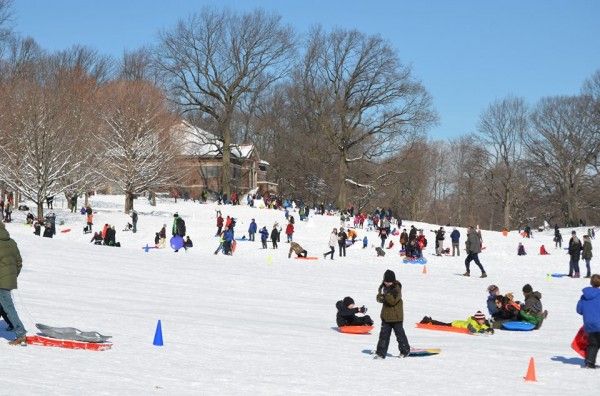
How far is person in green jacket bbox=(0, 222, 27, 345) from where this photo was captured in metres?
10.2

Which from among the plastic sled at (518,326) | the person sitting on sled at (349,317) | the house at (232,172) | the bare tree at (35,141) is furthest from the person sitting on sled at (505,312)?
the house at (232,172)

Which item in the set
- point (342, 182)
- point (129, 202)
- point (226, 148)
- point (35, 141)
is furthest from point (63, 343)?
point (342, 182)

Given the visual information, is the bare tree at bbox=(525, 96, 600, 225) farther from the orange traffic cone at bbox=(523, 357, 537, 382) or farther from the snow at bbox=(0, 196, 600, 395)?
the orange traffic cone at bbox=(523, 357, 537, 382)

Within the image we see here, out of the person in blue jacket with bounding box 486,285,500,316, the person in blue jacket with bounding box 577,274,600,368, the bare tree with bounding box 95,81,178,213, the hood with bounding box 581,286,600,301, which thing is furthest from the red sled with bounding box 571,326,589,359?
the bare tree with bounding box 95,81,178,213

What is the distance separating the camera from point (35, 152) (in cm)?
4438

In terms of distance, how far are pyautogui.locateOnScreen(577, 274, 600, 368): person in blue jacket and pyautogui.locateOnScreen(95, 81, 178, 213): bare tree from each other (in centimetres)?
4228

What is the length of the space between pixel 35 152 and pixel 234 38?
23101 mm

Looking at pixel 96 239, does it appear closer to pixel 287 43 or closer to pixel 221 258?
pixel 221 258

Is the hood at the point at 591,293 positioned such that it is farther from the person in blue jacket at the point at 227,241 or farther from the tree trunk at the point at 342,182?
the tree trunk at the point at 342,182

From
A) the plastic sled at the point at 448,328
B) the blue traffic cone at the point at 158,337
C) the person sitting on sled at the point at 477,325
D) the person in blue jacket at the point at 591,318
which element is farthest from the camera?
the plastic sled at the point at 448,328

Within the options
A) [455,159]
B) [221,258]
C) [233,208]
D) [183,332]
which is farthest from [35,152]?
[455,159]

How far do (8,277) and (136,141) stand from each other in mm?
42952

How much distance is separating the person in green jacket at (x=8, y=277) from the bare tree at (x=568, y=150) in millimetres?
61685

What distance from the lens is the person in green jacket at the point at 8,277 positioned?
1018cm
